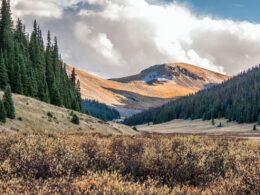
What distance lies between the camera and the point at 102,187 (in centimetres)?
929

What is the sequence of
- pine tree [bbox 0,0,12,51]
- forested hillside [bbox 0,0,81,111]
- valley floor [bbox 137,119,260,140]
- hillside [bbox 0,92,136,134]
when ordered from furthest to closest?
valley floor [bbox 137,119,260,140], pine tree [bbox 0,0,12,51], forested hillside [bbox 0,0,81,111], hillside [bbox 0,92,136,134]

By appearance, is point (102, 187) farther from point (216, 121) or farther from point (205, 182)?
point (216, 121)

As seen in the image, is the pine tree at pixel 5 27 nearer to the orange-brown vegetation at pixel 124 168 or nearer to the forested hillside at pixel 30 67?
the forested hillside at pixel 30 67

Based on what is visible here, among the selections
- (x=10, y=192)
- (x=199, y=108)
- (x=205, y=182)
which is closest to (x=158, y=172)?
(x=205, y=182)

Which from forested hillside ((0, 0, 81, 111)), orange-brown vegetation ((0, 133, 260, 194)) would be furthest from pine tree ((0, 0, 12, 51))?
orange-brown vegetation ((0, 133, 260, 194))

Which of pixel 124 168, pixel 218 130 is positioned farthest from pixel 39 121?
pixel 218 130

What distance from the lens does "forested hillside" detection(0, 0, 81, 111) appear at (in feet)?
244

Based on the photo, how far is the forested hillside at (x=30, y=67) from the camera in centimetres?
7450

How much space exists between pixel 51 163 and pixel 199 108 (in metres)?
183

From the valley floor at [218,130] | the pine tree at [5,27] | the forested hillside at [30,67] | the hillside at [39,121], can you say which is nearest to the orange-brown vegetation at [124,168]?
the hillside at [39,121]

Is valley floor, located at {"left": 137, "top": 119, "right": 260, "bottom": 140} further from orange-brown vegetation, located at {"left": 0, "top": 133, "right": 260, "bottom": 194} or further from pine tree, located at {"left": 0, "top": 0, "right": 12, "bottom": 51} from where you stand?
orange-brown vegetation, located at {"left": 0, "top": 133, "right": 260, "bottom": 194}

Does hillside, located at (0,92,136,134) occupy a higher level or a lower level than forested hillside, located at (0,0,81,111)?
lower

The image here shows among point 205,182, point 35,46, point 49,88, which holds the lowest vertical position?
point 205,182

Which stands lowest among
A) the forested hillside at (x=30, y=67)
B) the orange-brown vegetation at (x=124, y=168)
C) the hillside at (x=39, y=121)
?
the orange-brown vegetation at (x=124, y=168)
